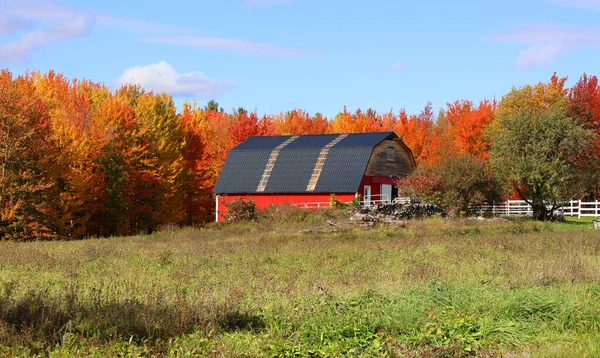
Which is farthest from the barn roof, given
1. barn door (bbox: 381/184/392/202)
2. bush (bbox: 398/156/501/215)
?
bush (bbox: 398/156/501/215)

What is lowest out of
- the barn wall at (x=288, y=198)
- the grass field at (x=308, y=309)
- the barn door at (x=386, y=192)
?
the grass field at (x=308, y=309)

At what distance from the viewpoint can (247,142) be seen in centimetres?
5694

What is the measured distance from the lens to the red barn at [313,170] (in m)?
50.1

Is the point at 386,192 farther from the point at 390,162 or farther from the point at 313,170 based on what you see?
the point at 313,170

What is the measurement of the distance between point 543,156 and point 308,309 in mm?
38249

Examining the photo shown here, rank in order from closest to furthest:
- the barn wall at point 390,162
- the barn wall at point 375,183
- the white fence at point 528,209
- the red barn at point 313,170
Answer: the red barn at point 313,170, the barn wall at point 375,183, the white fence at point 528,209, the barn wall at point 390,162

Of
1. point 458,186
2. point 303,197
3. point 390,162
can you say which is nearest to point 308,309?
point 458,186

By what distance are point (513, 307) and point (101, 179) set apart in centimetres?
3882

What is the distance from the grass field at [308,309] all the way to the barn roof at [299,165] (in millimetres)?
32878

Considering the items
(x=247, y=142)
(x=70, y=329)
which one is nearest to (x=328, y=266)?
(x=70, y=329)

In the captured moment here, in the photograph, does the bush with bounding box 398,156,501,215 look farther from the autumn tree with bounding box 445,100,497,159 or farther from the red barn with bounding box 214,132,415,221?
the autumn tree with bounding box 445,100,497,159

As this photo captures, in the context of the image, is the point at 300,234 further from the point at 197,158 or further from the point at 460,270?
the point at 197,158

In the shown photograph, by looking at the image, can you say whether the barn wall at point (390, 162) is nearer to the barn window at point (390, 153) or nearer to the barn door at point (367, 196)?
the barn window at point (390, 153)

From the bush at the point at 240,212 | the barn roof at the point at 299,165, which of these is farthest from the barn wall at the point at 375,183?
the bush at the point at 240,212
